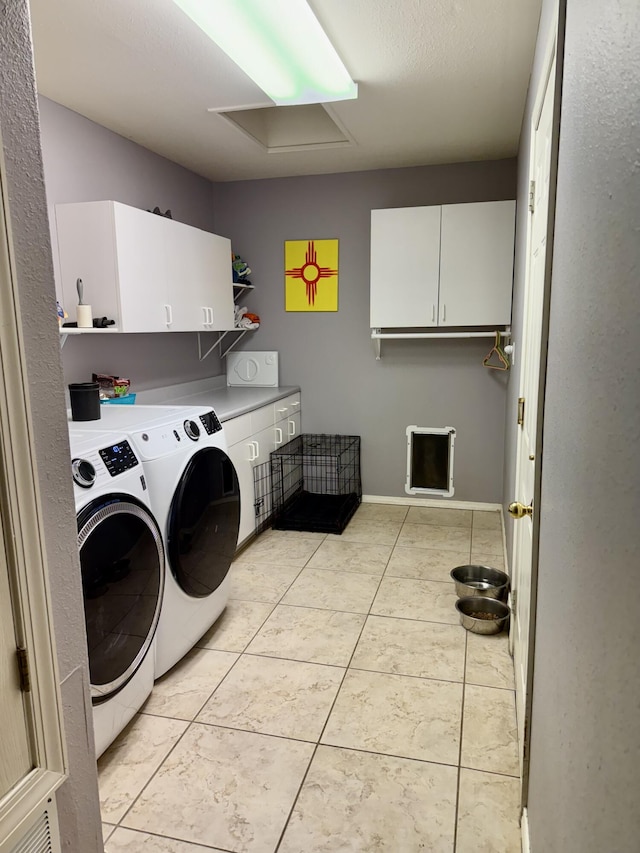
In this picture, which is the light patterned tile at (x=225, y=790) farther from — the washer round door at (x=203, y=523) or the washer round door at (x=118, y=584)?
the washer round door at (x=203, y=523)

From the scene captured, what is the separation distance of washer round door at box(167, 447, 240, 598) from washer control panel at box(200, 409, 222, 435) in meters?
0.10

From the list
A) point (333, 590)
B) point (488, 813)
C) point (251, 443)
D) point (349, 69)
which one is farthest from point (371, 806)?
point (349, 69)

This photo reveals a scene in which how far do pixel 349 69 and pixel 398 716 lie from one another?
256 centimetres

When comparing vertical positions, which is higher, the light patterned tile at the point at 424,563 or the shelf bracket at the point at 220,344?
the shelf bracket at the point at 220,344

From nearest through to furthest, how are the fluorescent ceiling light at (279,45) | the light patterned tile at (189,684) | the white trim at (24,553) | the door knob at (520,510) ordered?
the white trim at (24,553)
the door knob at (520,510)
the fluorescent ceiling light at (279,45)
the light patterned tile at (189,684)

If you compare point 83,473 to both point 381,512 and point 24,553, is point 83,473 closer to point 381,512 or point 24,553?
point 24,553

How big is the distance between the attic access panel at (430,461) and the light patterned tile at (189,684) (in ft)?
7.29

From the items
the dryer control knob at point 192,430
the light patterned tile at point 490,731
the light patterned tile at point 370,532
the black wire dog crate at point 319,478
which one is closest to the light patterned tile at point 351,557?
the light patterned tile at point 370,532

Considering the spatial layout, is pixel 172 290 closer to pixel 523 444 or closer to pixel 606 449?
pixel 523 444

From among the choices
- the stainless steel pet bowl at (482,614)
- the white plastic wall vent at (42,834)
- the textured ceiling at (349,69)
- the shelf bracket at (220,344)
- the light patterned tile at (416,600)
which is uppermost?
the textured ceiling at (349,69)

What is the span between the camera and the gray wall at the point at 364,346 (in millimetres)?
4055

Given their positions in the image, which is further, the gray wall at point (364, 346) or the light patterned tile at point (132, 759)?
the gray wall at point (364, 346)

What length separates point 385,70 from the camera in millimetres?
2488

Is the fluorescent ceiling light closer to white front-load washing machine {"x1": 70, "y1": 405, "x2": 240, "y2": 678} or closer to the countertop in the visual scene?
white front-load washing machine {"x1": 70, "y1": 405, "x2": 240, "y2": 678}
